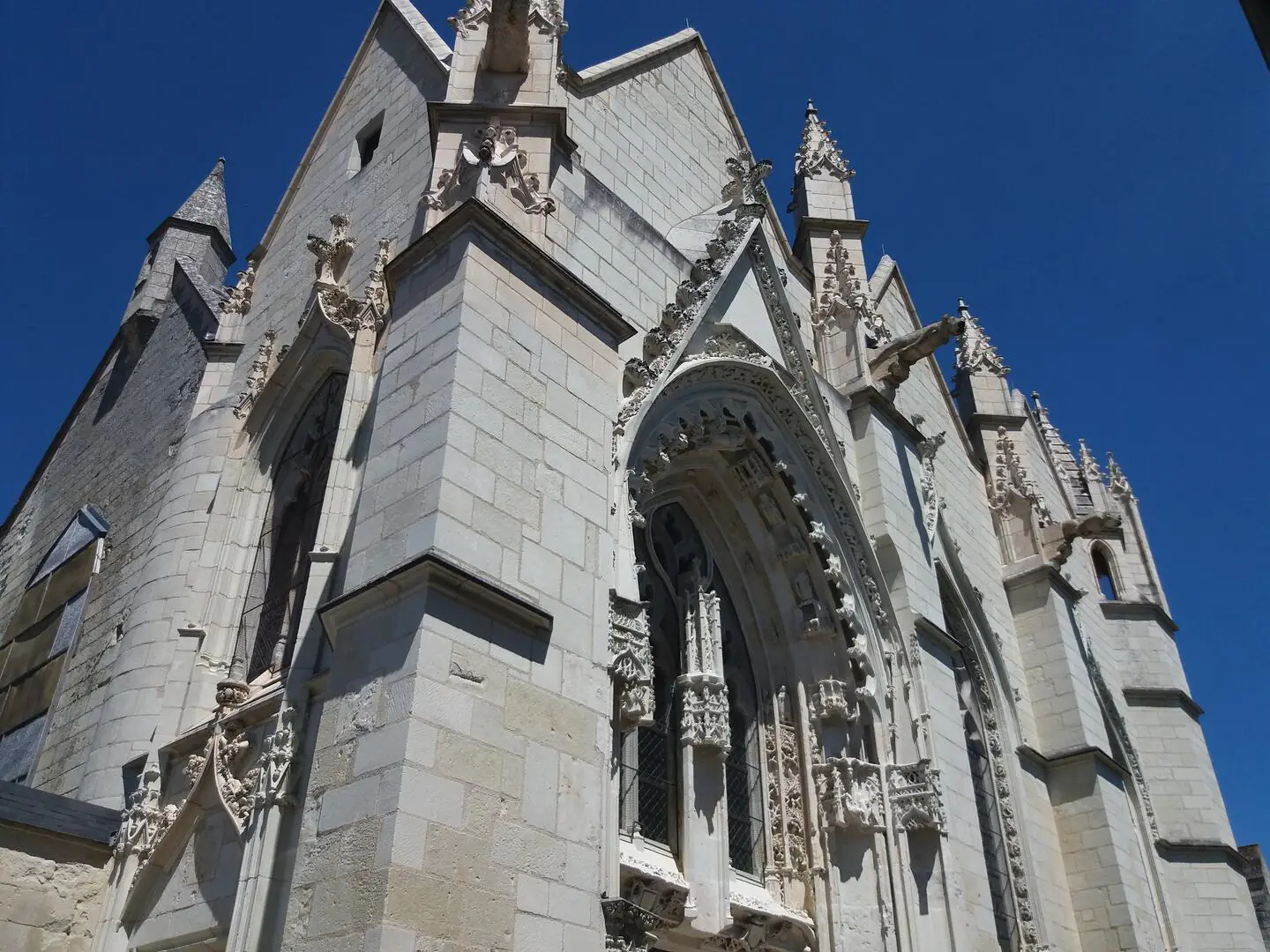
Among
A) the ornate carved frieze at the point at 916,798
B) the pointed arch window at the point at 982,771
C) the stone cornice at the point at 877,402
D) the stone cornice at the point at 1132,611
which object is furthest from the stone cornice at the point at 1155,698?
the ornate carved frieze at the point at 916,798

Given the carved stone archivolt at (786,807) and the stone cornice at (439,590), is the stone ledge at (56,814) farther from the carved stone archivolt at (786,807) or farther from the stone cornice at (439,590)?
the carved stone archivolt at (786,807)

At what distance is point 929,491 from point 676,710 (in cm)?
498

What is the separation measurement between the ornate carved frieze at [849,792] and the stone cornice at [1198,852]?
8.62 m

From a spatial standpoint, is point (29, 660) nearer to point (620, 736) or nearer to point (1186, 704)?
point (620, 736)

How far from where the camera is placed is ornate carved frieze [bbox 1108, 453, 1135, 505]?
70.9 feet

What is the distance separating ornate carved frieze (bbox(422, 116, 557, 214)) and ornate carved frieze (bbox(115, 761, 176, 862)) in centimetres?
437

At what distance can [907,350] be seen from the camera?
12.3 m

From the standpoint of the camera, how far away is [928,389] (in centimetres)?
1591

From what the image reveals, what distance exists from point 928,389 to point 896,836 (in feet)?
27.4

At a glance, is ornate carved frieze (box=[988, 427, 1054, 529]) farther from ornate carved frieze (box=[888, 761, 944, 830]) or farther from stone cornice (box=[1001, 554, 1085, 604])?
ornate carved frieze (box=[888, 761, 944, 830])

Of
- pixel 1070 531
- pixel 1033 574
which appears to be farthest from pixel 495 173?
pixel 1070 531

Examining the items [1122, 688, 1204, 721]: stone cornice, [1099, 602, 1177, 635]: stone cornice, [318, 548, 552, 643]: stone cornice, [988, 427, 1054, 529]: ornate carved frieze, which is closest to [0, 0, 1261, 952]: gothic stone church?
[318, 548, 552, 643]: stone cornice

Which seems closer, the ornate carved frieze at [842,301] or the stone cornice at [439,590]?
the stone cornice at [439,590]

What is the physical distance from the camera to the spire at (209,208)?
622 inches
